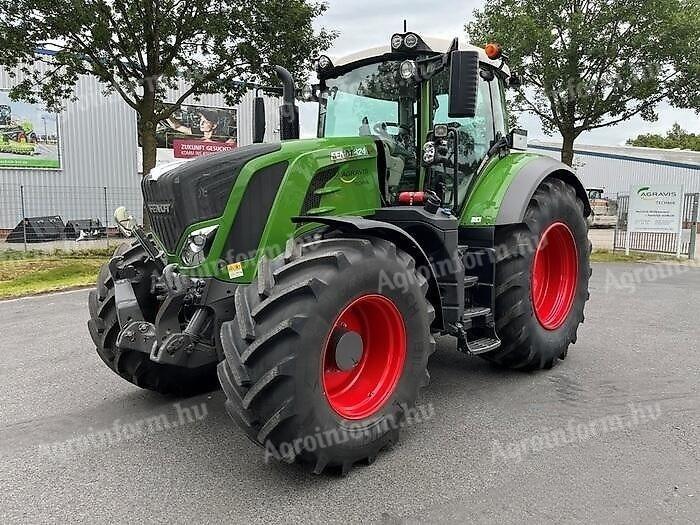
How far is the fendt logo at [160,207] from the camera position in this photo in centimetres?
342

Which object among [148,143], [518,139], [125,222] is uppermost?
[148,143]

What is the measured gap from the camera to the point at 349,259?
3016 millimetres

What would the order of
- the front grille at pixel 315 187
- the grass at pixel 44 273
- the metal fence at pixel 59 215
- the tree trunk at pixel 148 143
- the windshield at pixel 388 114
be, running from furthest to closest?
the metal fence at pixel 59 215, the tree trunk at pixel 148 143, the grass at pixel 44 273, the windshield at pixel 388 114, the front grille at pixel 315 187

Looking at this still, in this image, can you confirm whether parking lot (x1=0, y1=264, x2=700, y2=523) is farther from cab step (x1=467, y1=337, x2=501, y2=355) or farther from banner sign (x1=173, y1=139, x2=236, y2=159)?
banner sign (x1=173, y1=139, x2=236, y2=159)

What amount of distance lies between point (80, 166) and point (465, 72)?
20579 millimetres

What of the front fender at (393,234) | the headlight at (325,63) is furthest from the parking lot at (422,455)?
the headlight at (325,63)

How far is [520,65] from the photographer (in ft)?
45.6

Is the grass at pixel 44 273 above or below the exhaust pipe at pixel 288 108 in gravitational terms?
below

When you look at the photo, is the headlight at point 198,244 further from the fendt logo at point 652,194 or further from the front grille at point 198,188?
the fendt logo at point 652,194

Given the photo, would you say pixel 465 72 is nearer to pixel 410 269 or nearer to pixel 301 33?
pixel 410 269

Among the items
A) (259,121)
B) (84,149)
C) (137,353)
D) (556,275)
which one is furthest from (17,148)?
(556,275)

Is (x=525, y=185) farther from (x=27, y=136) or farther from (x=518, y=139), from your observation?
(x=27, y=136)

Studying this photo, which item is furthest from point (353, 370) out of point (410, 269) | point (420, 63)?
point (420, 63)

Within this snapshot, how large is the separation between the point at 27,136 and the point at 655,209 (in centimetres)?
1982
